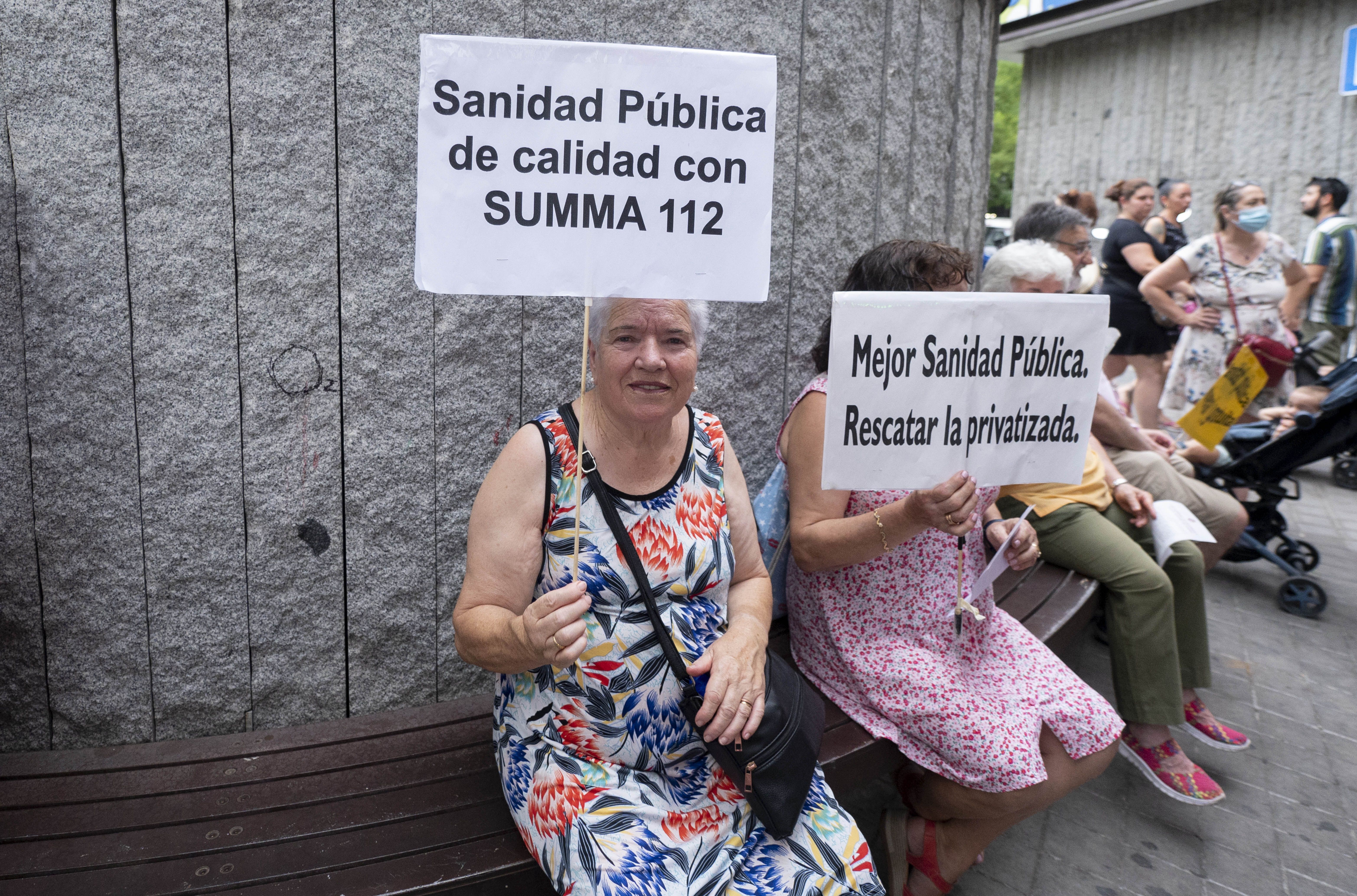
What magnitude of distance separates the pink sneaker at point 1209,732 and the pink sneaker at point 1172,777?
27 cm

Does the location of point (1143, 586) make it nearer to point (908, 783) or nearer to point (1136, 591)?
point (1136, 591)

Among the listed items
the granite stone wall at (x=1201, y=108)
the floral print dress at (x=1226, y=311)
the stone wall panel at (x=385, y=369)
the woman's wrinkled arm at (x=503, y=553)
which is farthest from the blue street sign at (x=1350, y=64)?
the woman's wrinkled arm at (x=503, y=553)

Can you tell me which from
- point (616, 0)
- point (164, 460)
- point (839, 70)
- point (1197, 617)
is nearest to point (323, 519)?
point (164, 460)

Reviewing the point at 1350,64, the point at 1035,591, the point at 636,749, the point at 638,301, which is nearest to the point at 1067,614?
the point at 1035,591

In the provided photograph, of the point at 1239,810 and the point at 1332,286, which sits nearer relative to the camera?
the point at 1239,810

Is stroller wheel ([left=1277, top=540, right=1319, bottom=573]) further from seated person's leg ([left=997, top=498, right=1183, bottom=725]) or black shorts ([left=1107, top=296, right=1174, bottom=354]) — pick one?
seated person's leg ([left=997, top=498, right=1183, bottom=725])

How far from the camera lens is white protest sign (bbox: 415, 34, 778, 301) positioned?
74.7 inches

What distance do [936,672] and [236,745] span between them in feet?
6.42

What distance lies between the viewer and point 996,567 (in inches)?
108

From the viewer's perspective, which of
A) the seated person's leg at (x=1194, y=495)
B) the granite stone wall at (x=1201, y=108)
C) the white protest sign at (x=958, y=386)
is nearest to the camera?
the white protest sign at (x=958, y=386)

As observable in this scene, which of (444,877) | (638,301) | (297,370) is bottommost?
(444,877)

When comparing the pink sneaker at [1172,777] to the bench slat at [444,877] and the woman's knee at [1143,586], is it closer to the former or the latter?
the woman's knee at [1143,586]

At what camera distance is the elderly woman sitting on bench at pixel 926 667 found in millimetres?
2631

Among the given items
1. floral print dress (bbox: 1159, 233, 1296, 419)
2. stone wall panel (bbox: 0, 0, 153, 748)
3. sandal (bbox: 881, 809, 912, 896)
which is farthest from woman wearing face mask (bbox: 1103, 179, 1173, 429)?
stone wall panel (bbox: 0, 0, 153, 748)
